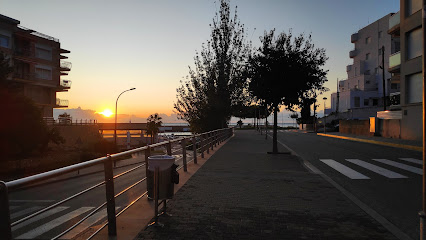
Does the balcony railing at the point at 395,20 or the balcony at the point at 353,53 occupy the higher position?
A: the balcony at the point at 353,53

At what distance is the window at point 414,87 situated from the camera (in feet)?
86.6

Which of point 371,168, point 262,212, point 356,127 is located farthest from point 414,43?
point 262,212

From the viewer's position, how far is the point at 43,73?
1992 inches

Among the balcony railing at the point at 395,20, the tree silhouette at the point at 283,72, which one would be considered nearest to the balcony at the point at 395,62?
the balcony railing at the point at 395,20

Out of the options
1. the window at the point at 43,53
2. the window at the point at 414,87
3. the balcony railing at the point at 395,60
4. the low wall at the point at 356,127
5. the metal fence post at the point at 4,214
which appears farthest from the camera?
the window at the point at 43,53

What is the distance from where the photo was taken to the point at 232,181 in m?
9.22

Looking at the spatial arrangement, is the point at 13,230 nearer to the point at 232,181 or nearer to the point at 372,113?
the point at 232,181

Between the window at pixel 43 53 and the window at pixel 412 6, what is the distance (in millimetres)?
46451

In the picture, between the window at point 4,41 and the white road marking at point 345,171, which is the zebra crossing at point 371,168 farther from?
the window at point 4,41

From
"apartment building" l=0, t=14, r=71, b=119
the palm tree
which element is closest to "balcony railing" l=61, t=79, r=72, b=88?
"apartment building" l=0, t=14, r=71, b=119

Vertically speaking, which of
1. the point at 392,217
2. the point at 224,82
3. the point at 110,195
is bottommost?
the point at 392,217

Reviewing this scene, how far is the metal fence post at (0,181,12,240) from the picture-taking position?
2605mm

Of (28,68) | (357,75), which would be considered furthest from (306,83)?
(357,75)

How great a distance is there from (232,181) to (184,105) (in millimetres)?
24967
